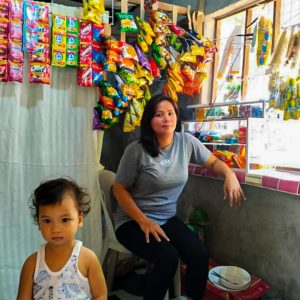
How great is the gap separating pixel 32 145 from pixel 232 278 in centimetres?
132

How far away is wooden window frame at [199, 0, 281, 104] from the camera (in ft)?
6.48

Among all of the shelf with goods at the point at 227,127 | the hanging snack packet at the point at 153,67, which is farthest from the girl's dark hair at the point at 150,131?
the hanging snack packet at the point at 153,67

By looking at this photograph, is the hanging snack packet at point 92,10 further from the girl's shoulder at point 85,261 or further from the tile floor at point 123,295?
the tile floor at point 123,295

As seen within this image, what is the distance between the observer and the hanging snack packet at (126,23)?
6.71ft

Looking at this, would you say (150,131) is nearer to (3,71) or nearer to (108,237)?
(108,237)

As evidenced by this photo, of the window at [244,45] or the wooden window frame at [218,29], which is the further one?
the wooden window frame at [218,29]

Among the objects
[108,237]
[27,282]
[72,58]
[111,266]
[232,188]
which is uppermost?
[72,58]

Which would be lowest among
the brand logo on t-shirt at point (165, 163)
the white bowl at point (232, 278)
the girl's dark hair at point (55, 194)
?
the white bowl at point (232, 278)

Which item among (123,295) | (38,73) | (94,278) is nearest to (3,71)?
(38,73)

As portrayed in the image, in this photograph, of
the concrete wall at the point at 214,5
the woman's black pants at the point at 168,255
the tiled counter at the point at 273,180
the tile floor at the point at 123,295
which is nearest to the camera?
the woman's black pants at the point at 168,255

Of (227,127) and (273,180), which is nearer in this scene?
(273,180)

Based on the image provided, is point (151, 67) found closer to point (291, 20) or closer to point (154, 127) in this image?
point (154, 127)

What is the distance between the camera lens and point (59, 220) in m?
1.08

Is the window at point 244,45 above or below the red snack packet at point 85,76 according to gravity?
above
